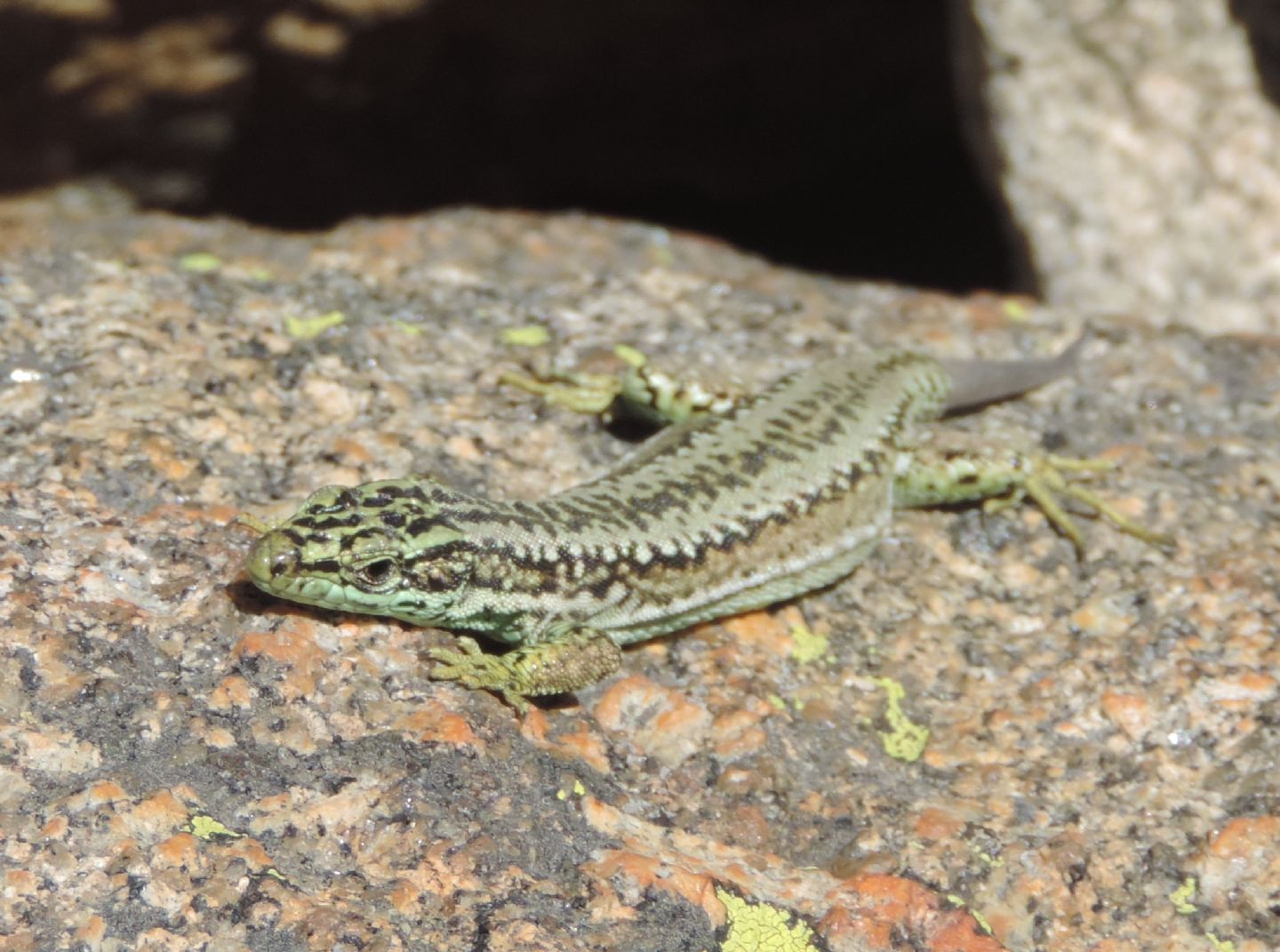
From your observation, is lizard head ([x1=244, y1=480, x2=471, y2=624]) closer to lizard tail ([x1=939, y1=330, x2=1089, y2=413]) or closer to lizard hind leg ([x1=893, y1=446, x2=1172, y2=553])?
lizard hind leg ([x1=893, y1=446, x2=1172, y2=553])

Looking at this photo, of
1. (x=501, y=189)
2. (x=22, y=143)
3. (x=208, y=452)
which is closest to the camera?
(x=208, y=452)

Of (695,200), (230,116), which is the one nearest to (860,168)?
(695,200)

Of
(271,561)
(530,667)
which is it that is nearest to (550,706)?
(530,667)

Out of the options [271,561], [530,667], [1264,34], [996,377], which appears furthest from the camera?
[1264,34]

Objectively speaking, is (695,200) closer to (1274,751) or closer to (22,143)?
(22,143)

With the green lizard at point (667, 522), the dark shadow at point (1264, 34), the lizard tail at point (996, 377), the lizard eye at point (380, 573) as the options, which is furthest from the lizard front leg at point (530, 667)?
the dark shadow at point (1264, 34)

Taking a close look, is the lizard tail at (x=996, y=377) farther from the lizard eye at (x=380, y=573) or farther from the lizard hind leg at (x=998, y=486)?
the lizard eye at (x=380, y=573)

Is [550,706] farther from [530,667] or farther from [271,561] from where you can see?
[271,561]
